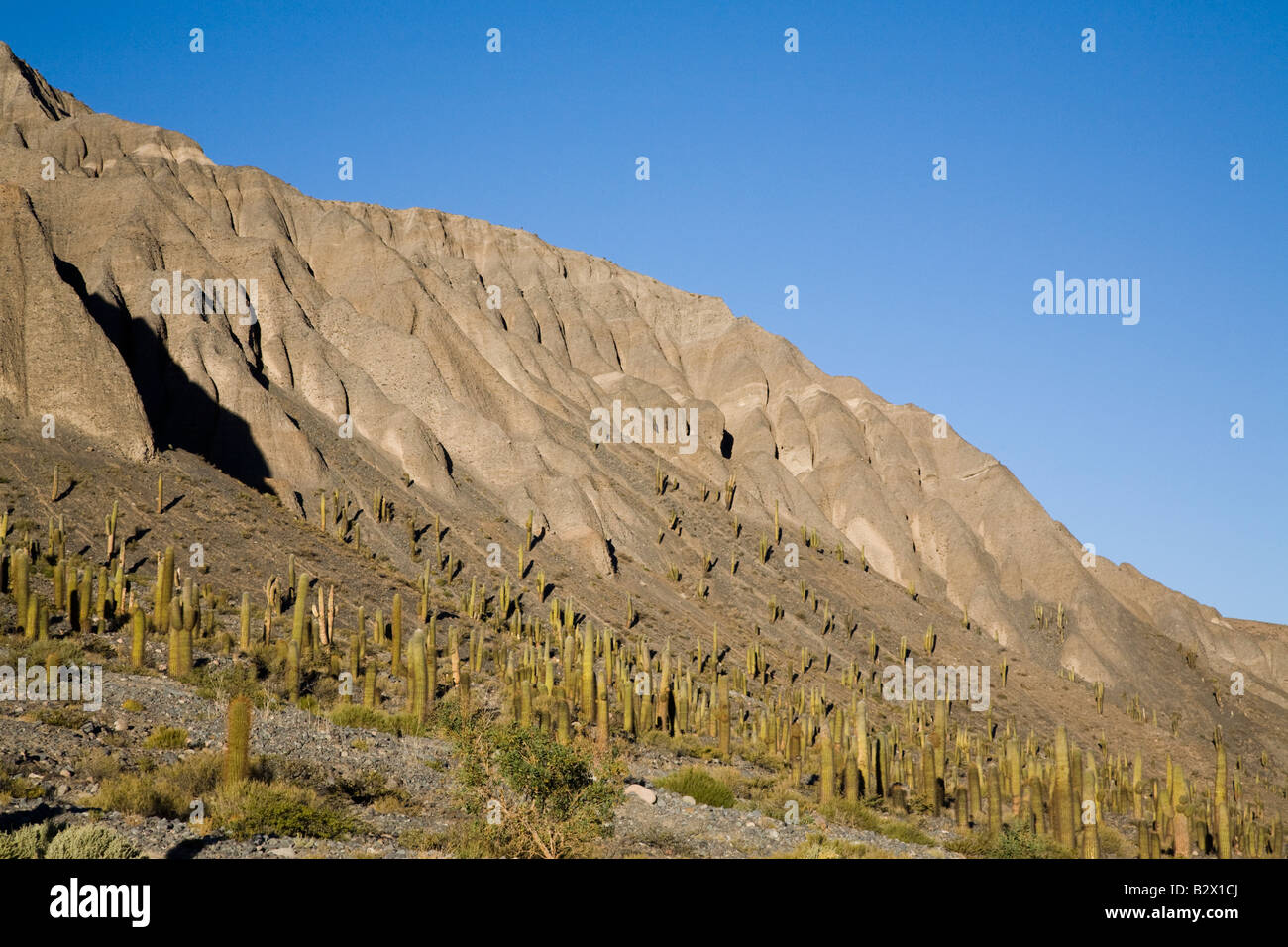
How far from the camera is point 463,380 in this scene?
237ft

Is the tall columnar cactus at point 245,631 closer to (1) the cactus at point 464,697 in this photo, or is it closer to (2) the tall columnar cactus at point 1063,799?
(1) the cactus at point 464,697

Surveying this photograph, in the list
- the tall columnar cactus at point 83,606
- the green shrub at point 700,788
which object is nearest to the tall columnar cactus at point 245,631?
the tall columnar cactus at point 83,606

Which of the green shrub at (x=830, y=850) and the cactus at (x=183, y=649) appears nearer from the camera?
the green shrub at (x=830, y=850)

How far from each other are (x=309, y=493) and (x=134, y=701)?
34713 millimetres

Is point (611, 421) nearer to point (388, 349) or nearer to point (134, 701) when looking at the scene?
point (388, 349)

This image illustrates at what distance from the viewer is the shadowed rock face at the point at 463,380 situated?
176 feet

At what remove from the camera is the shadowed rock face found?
53.7 metres

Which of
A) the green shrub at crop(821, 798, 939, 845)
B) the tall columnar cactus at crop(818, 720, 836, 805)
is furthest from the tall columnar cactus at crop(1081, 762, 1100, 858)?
the tall columnar cactus at crop(818, 720, 836, 805)

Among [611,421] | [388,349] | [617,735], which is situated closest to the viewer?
[617,735]

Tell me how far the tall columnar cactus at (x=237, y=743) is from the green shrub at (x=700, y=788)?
951cm

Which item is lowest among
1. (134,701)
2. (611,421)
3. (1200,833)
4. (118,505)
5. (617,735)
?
(1200,833)
